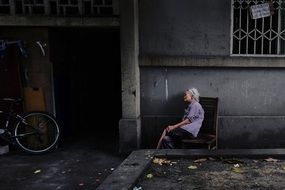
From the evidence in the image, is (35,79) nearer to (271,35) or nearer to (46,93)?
(46,93)

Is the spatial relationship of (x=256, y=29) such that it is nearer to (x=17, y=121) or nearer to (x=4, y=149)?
(x=17, y=121)

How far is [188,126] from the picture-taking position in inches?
318

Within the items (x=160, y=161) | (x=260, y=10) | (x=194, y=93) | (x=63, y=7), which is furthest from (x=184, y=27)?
(x=160, y=161)

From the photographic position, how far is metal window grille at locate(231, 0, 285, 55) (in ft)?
27.7

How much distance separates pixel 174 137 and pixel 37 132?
8.37 feet

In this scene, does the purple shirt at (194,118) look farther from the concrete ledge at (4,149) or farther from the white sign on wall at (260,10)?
the concrete ledge at (4,149)

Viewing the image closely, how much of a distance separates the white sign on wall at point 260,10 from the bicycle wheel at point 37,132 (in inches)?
162

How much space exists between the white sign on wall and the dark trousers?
2409mm

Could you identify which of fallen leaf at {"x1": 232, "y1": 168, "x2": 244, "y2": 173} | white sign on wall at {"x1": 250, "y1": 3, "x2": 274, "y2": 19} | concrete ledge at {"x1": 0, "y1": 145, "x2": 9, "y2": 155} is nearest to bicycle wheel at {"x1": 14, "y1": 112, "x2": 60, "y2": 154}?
concrete ledge at {"x1": 0, "y1": 145, "x2": 9, "y2": 155}

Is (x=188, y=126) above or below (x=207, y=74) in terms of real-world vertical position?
below

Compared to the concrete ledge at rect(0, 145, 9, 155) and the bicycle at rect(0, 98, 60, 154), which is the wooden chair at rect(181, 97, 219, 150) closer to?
the bicycle at rect(0, 98, 60, 154)

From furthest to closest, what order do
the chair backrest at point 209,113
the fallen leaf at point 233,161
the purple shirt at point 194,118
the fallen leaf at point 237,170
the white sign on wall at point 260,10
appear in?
the chair backrest at point 209,113, the white sign on wall at point 260,10, the purple shirt at point 194,118, the fallen leaf at point 233,161, the fallen leaf at point 237,170

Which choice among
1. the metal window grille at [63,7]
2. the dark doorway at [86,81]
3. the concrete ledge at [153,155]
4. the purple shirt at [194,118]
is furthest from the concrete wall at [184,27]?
the concrete ledge at [153,155]

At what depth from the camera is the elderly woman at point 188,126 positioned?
8.09 metres
